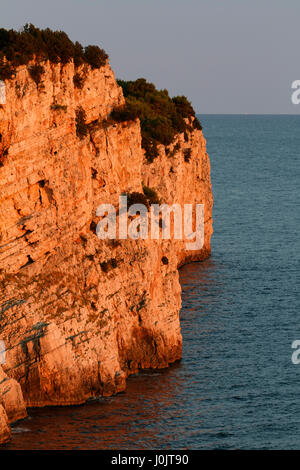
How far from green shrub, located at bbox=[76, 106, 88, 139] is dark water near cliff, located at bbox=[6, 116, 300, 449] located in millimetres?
14187

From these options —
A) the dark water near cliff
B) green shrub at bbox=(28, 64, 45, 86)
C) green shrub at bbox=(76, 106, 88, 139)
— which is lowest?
the dark water near cliff

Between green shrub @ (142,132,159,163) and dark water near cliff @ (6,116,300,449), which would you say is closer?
dark water near cliff @ (6,116,300,449)

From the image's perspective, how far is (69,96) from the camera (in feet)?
169

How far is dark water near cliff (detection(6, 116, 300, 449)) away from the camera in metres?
44.5

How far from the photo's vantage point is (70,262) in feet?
166

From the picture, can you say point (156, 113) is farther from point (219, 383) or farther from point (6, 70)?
point (219, 383)

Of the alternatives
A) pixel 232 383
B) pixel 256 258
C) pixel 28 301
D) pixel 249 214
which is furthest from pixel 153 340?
pixel 249 214

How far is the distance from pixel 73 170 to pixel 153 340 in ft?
36.3

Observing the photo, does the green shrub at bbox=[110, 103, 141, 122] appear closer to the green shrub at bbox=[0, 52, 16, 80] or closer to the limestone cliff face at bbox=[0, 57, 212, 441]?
the limestone cliff face at bbox=[0, 57, 212, 441]

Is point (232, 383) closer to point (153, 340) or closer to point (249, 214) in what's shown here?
point (153, 340)

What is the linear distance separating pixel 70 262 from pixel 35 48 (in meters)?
11.6

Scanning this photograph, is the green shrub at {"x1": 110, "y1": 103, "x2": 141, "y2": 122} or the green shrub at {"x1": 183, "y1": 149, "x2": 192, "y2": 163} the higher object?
the green shrub at {"x1": 110, "y1": 103, "x2": 141, "y2": 122}

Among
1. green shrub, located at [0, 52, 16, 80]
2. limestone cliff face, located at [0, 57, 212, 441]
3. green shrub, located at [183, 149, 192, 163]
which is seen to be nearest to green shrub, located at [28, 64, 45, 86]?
limestone cliff face, located at [0, 57, 212, 441]
